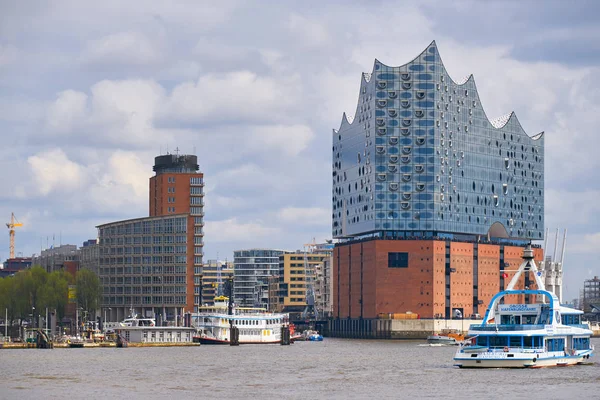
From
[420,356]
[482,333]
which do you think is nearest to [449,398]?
[482,333]

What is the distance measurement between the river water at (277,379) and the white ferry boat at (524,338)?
1.32 metres

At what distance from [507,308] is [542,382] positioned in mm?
16960

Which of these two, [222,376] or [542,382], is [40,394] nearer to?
[222,376]

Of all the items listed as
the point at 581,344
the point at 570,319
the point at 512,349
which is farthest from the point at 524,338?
the point at 581,344

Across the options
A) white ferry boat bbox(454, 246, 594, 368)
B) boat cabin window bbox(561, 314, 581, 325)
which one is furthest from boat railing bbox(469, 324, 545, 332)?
boat cabin window bbox(561, 314, 581, 325)

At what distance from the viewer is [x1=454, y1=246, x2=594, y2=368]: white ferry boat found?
4835 inches

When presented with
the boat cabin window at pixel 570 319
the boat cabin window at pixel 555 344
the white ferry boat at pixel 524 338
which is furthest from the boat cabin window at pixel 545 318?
the boat cabin window at pixel 570 319

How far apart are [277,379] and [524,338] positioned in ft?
81.6

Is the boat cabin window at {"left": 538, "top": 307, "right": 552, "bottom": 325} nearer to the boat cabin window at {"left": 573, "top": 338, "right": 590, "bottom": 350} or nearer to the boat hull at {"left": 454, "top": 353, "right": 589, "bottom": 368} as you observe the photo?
the boat hull at {"left": 454, "top": 353, "right": 589, "bottom": 368}

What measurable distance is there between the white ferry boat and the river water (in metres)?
1.32

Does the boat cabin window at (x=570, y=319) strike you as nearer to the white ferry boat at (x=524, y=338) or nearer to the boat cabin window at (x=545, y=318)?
the white ferry boat at (x=524, y=338)

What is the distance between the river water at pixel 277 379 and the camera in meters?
104

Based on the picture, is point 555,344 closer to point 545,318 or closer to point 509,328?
point 545,318

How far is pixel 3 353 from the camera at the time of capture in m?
189
